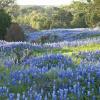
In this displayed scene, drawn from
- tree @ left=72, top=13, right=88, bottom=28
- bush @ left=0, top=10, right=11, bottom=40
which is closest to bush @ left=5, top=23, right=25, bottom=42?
bush @ left=0, top=10, right=11, bottom=40

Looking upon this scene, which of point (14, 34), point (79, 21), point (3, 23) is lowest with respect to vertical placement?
point (79, 21)

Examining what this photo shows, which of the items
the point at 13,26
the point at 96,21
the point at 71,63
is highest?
the point at 71,63

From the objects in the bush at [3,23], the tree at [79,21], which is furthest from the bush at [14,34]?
the tree at [79,21]

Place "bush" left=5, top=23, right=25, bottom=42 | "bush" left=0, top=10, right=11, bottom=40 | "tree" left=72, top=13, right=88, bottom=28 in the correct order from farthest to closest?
1. "tree" left=72, top=13, right=88, bottom=28
2. "bush" left=5, top=23, right=25, bottom=42
3. "bush" left=0, top=10, right=11, bottom=40

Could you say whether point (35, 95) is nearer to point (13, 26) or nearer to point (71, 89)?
point (71, 89)

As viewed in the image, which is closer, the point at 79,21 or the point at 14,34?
the point at 14,34

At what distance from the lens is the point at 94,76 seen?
1005 cm

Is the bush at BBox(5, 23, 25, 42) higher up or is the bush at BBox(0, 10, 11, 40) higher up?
the bush at BBox(0, 10, 11, 40)

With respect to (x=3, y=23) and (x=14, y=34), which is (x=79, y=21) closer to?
(x=14, y=34)

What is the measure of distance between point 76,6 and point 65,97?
38.0 metres

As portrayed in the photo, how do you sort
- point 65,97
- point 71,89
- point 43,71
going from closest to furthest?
point 65,97
point 71,89
point 43,71

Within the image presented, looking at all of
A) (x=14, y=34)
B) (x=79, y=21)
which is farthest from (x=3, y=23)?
(x=79, y=21)

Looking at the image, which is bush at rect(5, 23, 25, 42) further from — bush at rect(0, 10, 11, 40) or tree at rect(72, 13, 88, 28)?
tree at rect(72, 13, 88, 28)

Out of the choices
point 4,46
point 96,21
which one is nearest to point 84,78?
point 4,46
